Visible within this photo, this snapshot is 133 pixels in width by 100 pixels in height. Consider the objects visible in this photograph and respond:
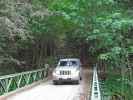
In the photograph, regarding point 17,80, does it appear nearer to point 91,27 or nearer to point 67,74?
point 67,74

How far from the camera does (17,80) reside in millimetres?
19156

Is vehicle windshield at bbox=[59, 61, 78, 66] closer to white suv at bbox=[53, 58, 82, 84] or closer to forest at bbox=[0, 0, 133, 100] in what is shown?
white suv at bbox=[53, 58, 82, 84]

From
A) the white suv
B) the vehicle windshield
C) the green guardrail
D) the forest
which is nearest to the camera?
the forest

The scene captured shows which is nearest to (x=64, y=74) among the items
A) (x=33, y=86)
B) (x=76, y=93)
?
(x=33, y=86)

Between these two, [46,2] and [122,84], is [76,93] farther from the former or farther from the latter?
[46,2]

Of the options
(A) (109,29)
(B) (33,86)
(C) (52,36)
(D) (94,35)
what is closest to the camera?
(A) (109,29)

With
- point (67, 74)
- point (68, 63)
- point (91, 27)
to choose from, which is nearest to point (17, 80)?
point (67, 74)

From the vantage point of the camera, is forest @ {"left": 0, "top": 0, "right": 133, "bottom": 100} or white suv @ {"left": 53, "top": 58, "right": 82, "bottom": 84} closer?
forest @ {"left": 0, "top": 0, "right": 133, "bottom": 100}

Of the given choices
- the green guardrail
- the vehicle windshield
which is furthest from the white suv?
the green guardrail

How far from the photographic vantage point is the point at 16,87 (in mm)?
19031

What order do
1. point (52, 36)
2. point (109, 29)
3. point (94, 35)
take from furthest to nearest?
point (52, 36)
point (94, 35)
point (109, 29)

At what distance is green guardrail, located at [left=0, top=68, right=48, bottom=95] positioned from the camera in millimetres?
16734

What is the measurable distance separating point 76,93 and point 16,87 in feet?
11.2

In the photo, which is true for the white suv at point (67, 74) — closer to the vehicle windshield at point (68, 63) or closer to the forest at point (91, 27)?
the vehicle windshield at point (68, 63)
